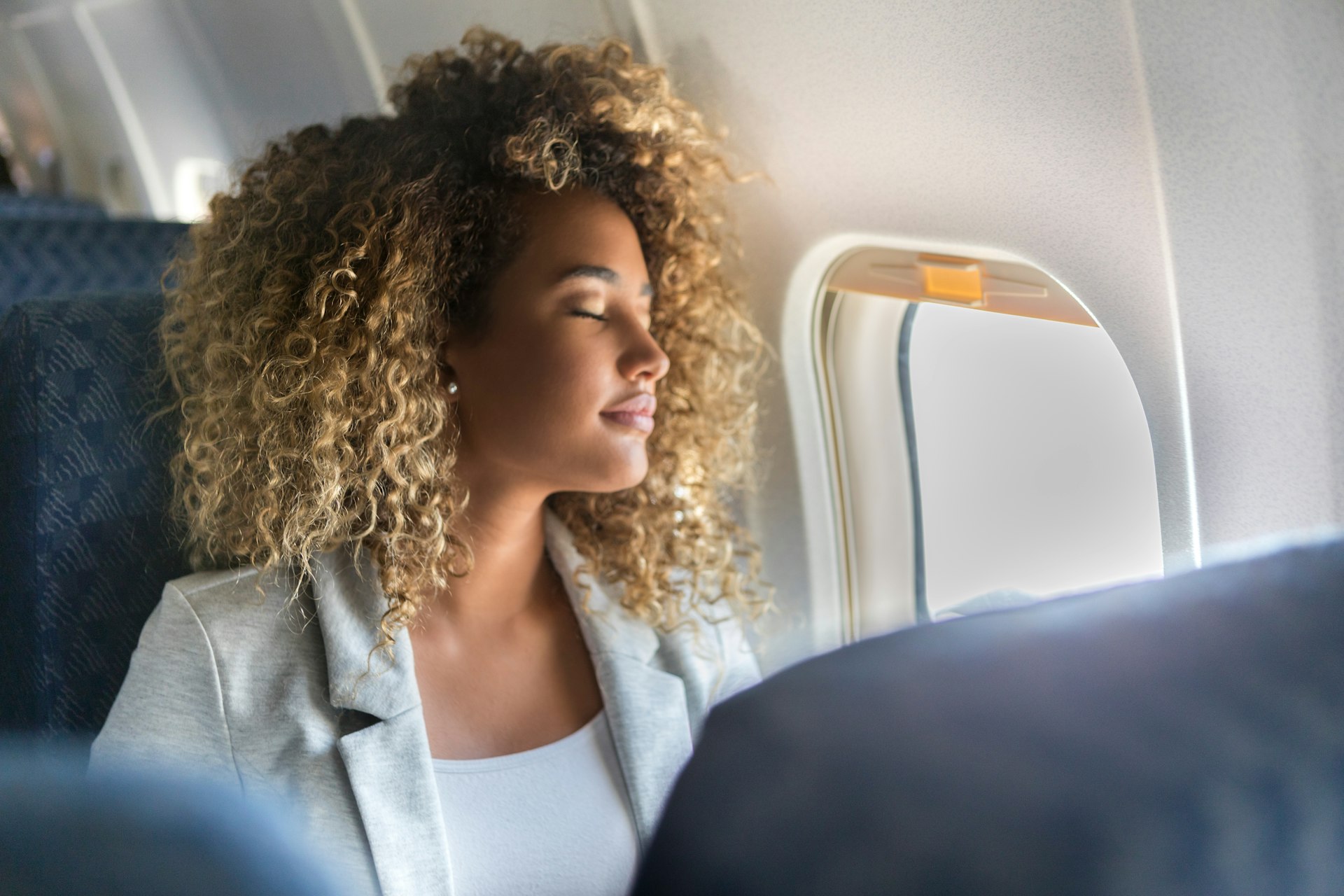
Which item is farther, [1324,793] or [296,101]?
[296,101]

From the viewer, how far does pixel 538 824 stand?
1288mm

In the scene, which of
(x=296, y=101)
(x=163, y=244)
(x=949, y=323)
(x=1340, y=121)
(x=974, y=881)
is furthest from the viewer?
(x=296, y=101)

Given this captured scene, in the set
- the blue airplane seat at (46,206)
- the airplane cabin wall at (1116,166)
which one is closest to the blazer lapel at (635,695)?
the airplane cabin wall at (1116,166)

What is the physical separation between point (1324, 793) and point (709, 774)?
0.17 m

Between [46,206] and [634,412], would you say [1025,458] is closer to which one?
Answer: [634,412]

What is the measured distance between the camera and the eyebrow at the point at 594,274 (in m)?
1.38

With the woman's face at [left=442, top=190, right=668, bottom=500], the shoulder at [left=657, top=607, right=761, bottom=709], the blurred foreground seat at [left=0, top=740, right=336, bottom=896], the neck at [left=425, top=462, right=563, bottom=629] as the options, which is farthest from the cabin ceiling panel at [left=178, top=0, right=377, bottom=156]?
the blurred foreground seat at [left=0, top=740, right=336, bottom=896]

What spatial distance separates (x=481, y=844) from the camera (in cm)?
126

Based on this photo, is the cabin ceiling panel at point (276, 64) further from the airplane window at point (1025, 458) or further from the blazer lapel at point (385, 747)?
the airplane window at point (1025, 458)

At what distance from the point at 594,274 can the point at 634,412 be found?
198 millimetres

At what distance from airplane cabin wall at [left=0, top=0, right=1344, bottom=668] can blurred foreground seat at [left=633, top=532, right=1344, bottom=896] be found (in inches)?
29.9

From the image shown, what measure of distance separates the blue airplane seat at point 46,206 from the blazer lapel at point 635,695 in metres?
2.33

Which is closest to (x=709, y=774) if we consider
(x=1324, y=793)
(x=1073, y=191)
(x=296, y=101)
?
(x=1324, y=793)

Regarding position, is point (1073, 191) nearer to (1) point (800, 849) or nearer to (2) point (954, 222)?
(2) point (954, 222)
